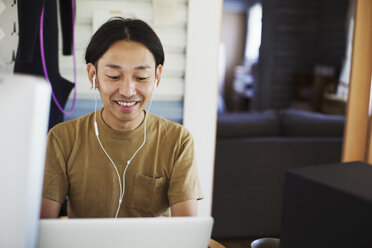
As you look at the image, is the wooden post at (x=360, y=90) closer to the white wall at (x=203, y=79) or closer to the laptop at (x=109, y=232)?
the white wall at (x=203, y=79)

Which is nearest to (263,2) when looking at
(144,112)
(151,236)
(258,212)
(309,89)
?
(309,89)

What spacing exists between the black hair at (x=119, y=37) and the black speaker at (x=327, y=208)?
2.19ft

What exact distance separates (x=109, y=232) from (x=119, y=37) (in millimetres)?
682

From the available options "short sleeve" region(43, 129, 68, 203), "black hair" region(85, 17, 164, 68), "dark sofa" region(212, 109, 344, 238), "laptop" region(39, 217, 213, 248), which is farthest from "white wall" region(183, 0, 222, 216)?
"laptop" region(39, 217, 213, 248)

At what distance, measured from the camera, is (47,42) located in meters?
1.44

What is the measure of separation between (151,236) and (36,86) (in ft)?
1.20

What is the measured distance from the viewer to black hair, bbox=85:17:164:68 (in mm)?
1299

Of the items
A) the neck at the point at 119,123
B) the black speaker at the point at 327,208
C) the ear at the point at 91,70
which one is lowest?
the black speaker at the point at 327,208

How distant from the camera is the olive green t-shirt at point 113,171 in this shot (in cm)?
132

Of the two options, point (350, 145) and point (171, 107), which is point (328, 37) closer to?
point (350, 145)

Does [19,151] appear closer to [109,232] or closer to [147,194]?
[109,232]

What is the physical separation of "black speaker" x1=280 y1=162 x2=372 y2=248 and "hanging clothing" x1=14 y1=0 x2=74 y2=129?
89 cm

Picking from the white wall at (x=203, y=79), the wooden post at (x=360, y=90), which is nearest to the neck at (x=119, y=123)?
the white wall at (x=203, y=79)

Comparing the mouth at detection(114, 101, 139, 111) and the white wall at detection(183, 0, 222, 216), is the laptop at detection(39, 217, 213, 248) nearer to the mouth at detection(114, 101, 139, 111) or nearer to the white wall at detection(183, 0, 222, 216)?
the mouth at detection(114, 101, 139, 111)
